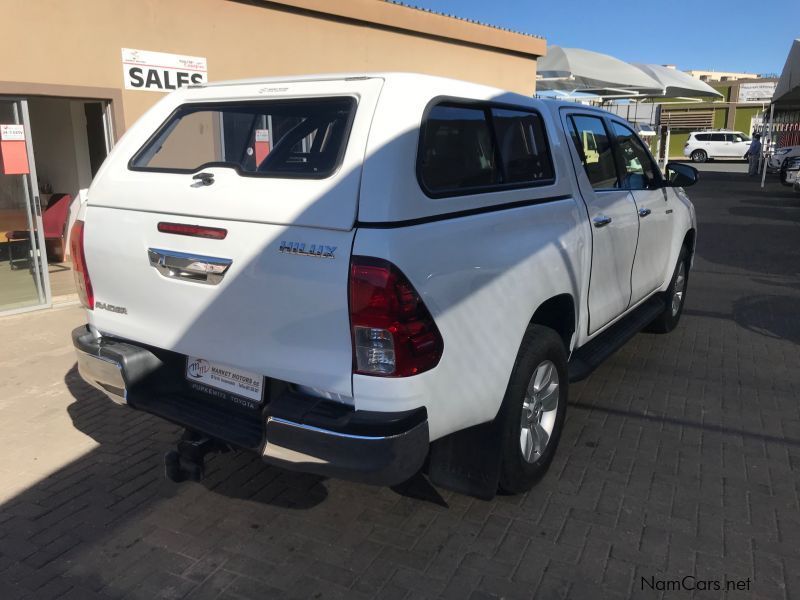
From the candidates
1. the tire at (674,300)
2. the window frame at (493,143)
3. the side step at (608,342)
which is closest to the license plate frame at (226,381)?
the window frame at (493,143)

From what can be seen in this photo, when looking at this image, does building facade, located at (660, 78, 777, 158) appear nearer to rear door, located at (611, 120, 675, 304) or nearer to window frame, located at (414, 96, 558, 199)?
rear door, located at (611, 120, 675, 304)

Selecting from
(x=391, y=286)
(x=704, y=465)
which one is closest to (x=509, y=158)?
(x=391, y=286)

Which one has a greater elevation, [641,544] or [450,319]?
[450,319]

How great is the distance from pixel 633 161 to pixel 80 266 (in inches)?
151

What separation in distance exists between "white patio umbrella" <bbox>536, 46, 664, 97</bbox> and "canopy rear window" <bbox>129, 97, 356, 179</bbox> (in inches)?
492

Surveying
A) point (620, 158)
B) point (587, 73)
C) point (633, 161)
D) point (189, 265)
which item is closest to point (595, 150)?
point (620, 158)

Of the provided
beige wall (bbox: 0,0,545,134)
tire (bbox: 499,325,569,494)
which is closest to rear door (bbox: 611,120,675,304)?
tire (bbox: 499,325,569,494)

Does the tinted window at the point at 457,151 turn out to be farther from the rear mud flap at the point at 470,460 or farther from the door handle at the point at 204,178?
the rear mud flap at the point at 470,460

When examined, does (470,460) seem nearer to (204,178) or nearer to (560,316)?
(560,316)

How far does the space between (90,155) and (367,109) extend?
29.9ft

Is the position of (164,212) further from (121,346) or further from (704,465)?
(704,465)

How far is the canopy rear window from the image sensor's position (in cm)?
295

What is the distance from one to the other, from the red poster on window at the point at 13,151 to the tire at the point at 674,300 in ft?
20.6

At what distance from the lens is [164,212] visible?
9.49 feet
